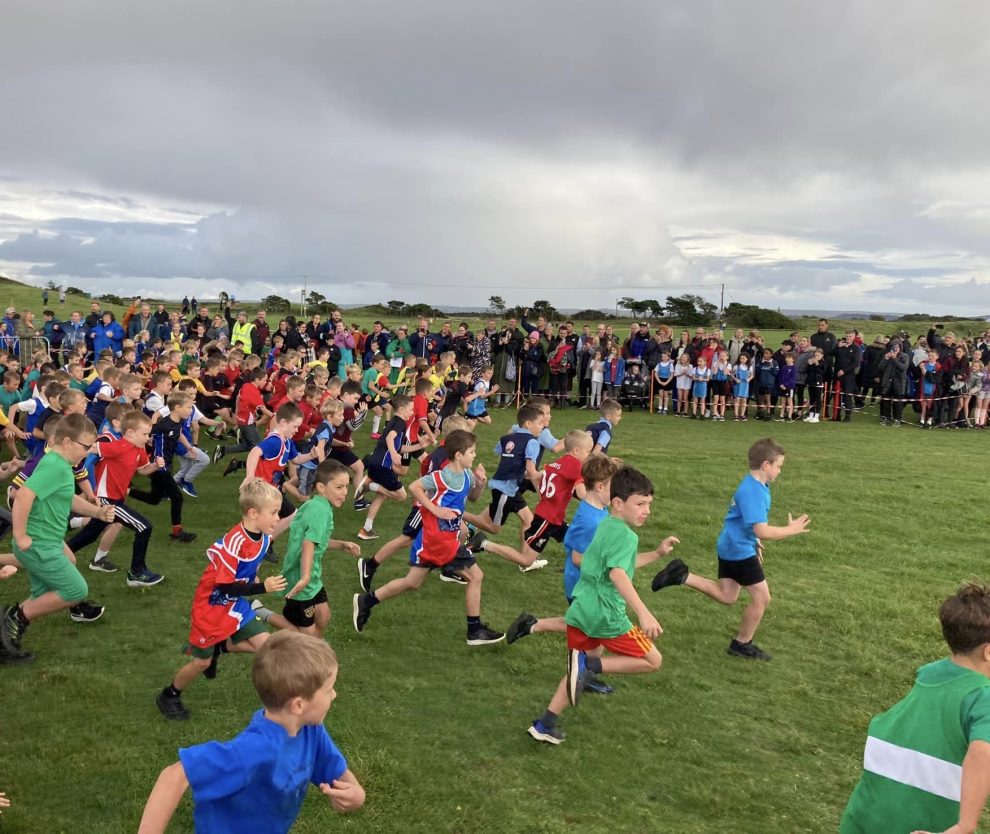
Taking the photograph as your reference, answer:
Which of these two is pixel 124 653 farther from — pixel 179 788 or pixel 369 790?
pixel 179 788

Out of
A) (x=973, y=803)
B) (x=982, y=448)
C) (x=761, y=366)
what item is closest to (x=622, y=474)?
(x=973, y=803)

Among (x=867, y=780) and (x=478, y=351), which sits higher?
(x=478, y=351)

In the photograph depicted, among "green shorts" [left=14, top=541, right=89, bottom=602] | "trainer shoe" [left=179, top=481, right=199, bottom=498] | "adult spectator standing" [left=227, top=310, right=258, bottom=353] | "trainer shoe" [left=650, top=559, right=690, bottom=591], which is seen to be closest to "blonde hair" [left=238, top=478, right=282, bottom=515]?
"green shorts" [left=14, top=541, right=89, bottom=602]

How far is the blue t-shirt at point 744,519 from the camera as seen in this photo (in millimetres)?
5684

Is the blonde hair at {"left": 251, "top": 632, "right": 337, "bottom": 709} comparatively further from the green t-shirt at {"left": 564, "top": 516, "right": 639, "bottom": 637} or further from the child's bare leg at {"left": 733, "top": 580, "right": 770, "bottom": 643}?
the child's bare leg at {"left": 733, "top": 580, "right": 770, "bottom": 643}

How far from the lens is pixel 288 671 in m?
2.42

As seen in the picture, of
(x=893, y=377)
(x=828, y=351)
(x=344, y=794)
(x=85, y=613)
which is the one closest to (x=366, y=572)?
(x=85, y=613)

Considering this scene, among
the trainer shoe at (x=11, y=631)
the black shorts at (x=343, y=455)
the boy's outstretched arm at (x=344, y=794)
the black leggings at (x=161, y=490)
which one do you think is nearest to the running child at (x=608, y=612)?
the boy's outstretched arm at (x=344, y=794)

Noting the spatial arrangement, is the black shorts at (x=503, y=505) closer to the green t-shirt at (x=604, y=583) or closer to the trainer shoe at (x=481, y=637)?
the trainer shoe at (x=481, y=637)

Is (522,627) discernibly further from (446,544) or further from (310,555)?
(310,555)

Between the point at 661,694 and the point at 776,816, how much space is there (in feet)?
4.51

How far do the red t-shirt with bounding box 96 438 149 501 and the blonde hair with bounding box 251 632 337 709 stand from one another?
17.4 feet

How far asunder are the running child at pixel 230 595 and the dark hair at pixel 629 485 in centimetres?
208

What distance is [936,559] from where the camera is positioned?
8.65 meters
